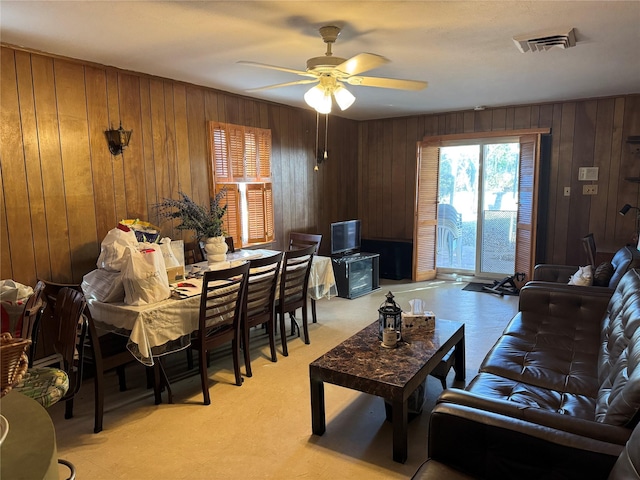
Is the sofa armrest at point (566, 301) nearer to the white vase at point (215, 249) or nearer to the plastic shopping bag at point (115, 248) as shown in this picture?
the white vase at point (215, 249)

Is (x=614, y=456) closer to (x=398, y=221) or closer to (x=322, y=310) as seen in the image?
(x=322, y=310)

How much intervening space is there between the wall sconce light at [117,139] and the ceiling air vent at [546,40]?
2.95 meters

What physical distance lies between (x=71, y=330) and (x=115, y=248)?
72 cm

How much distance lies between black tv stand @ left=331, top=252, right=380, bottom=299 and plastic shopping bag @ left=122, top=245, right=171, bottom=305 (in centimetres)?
286

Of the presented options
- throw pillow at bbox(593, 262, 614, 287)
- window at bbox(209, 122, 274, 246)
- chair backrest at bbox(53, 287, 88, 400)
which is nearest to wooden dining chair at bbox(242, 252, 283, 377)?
chair backrest at bbox(53, 287, 88, 400)

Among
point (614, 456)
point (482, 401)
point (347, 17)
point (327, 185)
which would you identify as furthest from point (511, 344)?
point (327, 185)

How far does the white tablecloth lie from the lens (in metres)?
2.56

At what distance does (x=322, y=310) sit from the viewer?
192 inches

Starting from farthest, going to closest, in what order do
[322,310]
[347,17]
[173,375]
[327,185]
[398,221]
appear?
[398,221] → [327,185] → [322,310] → [173,375] → [347,17]

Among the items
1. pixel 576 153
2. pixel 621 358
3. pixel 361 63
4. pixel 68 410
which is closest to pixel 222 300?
pixel 68 410

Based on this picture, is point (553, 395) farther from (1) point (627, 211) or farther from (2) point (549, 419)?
(1) point (627, 211)

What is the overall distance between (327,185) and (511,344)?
12.8ft

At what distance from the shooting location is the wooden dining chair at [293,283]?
3586 mm

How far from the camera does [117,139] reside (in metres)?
3.43
